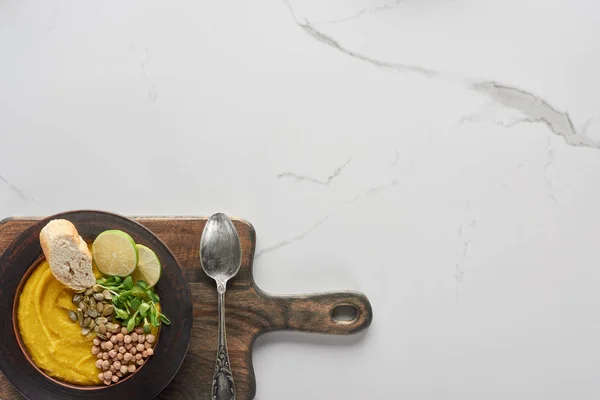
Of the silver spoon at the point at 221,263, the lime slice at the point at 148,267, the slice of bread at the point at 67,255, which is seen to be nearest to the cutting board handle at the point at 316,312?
the silver spoon at the point at 221,263

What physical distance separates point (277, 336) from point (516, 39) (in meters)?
0.85

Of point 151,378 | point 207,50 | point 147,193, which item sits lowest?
point 151,378

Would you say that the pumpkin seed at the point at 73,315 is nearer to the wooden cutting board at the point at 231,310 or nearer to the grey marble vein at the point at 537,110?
the wooden cutting board at the point at 231,310

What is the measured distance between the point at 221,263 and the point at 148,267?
0.15 m

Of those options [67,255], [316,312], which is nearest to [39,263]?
[67,255]

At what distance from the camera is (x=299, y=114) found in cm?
144

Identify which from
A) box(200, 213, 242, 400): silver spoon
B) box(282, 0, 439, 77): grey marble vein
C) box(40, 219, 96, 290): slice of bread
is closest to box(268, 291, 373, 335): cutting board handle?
box(200, 213, 242, 400): silver spoon

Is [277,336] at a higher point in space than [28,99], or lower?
lower

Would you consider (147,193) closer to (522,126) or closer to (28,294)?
(28,294)

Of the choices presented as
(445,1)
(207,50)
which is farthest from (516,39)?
(207,50)

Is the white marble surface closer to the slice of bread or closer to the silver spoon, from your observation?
the silver spoon

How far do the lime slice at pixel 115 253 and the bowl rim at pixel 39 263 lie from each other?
4 centimetres

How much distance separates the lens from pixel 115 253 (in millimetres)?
1270

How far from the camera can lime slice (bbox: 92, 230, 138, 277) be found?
1.27 meters
